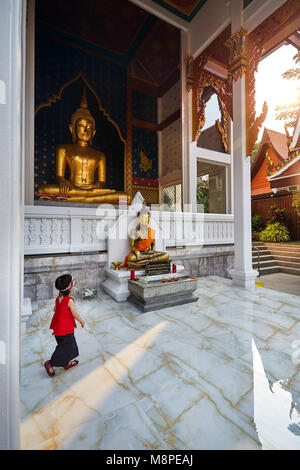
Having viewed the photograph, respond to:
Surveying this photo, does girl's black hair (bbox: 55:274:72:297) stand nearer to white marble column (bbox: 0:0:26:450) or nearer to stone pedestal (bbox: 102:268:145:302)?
white marble column (bbox: 0:0:26:450)

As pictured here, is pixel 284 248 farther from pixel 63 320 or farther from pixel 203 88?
pixel 63 320

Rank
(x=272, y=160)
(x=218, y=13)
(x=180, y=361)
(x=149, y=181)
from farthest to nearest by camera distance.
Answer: (x=272, y=160), (x=149, y=181), (x=218, y=13), (x=180, y=361)

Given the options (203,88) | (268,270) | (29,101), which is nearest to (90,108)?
(29,101)

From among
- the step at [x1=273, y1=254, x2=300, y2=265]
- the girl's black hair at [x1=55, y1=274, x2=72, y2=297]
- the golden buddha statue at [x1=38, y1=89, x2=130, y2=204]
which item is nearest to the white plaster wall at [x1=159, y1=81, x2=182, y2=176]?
→ the golden buddha statue at [x1=38, y1=89, x2=130, y2=204]

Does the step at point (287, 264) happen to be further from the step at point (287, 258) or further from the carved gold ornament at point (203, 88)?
the carved gold ornament at point (203, 88)

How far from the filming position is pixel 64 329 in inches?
68.9

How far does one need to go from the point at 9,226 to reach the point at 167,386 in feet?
4.93

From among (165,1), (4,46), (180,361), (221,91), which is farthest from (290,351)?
(165,1)

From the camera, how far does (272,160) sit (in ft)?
40.0

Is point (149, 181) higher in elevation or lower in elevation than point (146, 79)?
lower

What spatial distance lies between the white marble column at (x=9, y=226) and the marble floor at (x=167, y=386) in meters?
0.52

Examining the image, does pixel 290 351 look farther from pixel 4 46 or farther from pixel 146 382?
pixel 4 46

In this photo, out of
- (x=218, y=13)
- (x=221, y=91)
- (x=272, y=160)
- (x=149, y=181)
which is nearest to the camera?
(x=218, y=13)

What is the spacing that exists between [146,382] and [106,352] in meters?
0.56
